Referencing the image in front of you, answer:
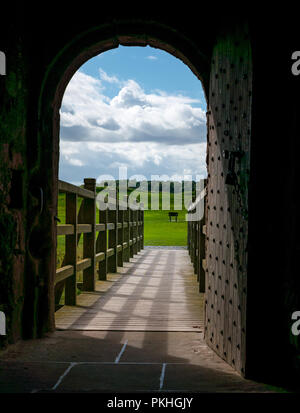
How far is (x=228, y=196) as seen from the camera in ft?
11.6

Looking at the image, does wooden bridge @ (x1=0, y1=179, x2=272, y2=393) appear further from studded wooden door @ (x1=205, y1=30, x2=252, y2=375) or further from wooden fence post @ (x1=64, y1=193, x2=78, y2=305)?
studded wooden door @ (x1=205, y1=30, x2=252, y2=375)

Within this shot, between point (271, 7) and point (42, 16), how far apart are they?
7.18 ft

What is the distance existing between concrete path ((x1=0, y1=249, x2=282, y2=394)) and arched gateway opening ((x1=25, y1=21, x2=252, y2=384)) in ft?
0.75

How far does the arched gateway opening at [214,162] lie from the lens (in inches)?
127

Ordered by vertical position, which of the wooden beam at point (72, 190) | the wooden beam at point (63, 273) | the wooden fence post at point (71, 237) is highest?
the wooden beam at point (72, 190)

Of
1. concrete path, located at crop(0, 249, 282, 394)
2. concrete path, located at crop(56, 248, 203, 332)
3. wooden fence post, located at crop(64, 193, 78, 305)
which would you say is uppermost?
wooden fence post, located at crop(64, 193, 78, 305)

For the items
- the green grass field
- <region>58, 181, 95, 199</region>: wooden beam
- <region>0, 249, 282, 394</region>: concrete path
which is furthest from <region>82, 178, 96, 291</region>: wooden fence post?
the green grass field

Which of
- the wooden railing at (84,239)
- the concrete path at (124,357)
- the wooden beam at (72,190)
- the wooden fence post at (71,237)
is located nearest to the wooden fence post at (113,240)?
the wooden railing at (84,239)

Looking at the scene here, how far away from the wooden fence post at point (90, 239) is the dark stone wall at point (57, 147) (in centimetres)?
248

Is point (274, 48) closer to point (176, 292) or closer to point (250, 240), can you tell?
point (250, 240)

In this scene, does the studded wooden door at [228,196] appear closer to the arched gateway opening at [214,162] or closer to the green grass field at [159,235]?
the arched gateway opening at [214,162]

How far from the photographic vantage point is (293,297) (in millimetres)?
3004

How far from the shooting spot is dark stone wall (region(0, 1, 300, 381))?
10.0ft
